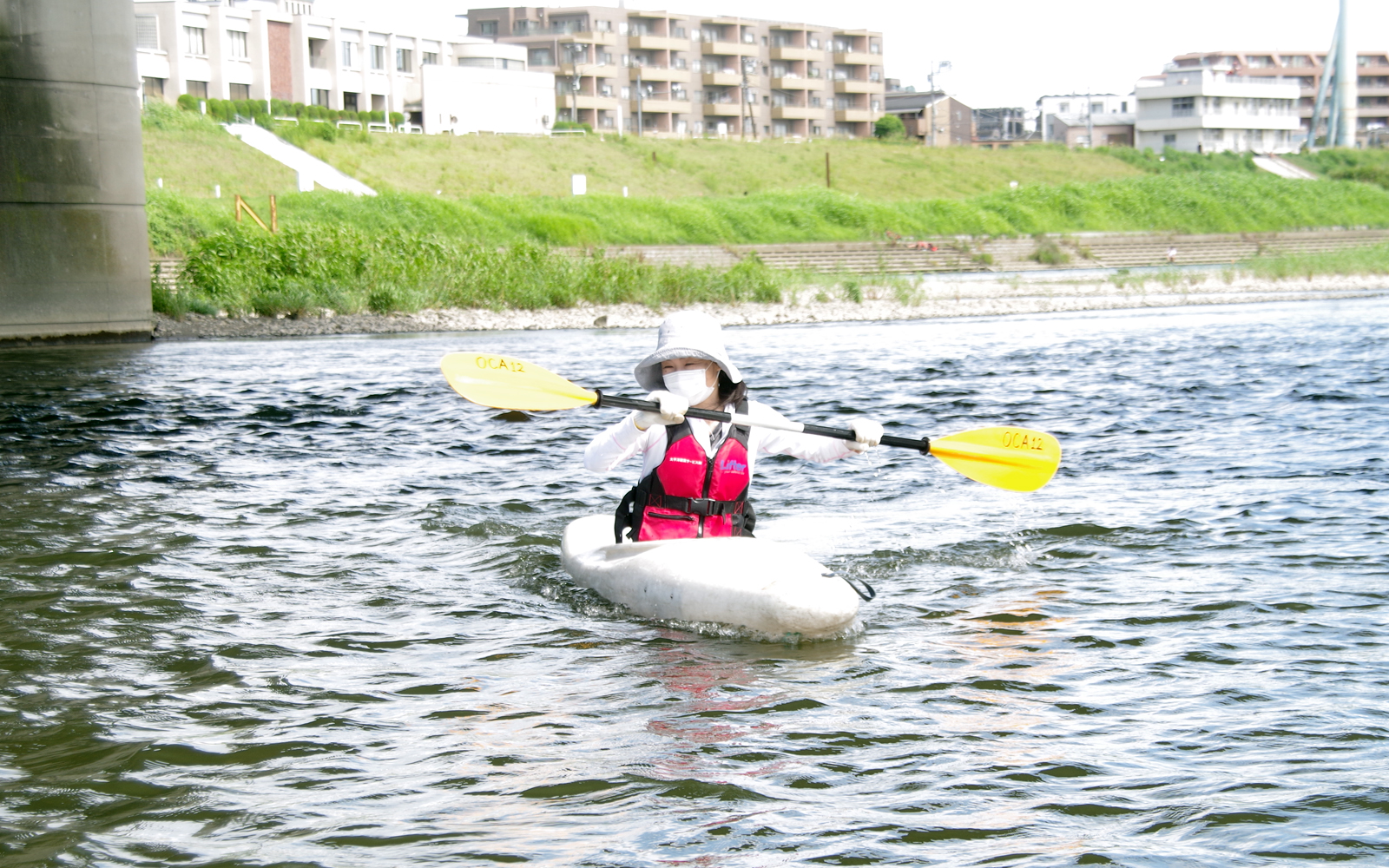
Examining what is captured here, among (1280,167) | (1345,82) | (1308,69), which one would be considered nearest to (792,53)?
(1280,167)

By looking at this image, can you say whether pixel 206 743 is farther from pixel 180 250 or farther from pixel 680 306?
pixel 180 250

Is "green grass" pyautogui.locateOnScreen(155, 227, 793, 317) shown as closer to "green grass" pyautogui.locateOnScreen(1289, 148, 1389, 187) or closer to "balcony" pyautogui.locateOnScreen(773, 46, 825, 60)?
"green grass" pyautogui.locateOnScreen(1289, 148, 1389, 187)

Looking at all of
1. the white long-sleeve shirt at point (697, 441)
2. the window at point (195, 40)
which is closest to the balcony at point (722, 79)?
the window at point (195, 40)

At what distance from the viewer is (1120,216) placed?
173 ft

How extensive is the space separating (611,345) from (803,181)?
137 ft

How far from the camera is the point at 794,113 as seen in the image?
Answer: 82688 millimetres

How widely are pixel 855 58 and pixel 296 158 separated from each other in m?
49.1

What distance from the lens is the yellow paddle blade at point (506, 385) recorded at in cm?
621

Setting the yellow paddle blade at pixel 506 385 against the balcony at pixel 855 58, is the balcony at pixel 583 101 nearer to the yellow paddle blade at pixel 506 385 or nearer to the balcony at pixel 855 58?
the balcony at pixel 855 58

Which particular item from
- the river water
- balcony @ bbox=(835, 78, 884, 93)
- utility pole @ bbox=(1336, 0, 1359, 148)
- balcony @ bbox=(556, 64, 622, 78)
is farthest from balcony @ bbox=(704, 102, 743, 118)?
the river water

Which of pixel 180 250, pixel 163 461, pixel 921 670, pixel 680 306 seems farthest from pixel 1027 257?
pixel 921 670

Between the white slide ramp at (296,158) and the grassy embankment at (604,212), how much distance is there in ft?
3.17

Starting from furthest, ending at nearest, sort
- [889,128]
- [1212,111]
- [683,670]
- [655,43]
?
[1212,111], [655,43], [889,128], [683,670]

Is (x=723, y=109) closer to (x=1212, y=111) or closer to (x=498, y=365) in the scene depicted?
(x=1212, y=111)
